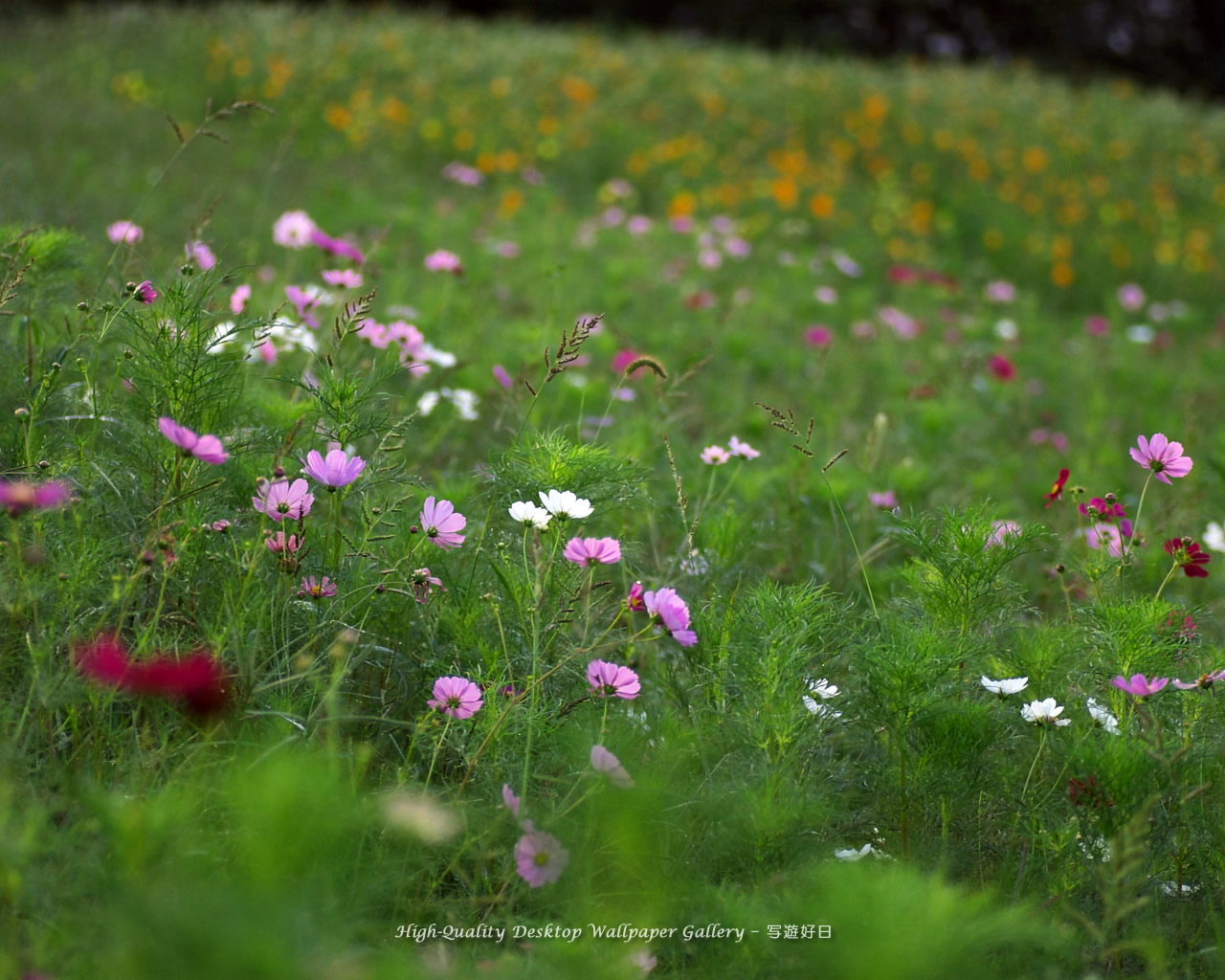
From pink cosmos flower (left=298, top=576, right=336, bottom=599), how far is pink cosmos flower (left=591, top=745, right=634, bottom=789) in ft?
1.53

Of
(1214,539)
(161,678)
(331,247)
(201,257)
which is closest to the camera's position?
(161,678)

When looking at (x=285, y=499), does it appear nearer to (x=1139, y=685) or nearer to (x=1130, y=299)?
(x=1139, y=685)

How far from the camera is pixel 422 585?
142cm

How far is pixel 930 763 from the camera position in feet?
4.25

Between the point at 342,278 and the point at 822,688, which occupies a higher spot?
the point at 342,278

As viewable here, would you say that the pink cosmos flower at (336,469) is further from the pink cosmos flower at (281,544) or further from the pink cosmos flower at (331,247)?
the pink cosmos flower at (331,247)

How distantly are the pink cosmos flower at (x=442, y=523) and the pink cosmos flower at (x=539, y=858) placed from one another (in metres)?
0.45

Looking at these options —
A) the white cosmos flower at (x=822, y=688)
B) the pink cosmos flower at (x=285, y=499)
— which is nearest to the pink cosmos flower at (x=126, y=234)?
the pink cosmos flower at (x=285, y=499)

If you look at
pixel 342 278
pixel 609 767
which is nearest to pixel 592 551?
pixel 609 767

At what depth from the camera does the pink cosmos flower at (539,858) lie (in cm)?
109

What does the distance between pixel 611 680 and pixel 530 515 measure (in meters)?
0.25

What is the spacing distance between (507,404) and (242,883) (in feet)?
3.72

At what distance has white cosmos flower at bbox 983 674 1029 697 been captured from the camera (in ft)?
4.38

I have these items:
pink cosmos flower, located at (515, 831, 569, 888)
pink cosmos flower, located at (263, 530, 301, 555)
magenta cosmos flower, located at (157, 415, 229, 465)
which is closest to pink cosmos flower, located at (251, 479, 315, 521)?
pink cosmos flower, located at (263, 530, 301, 555)
